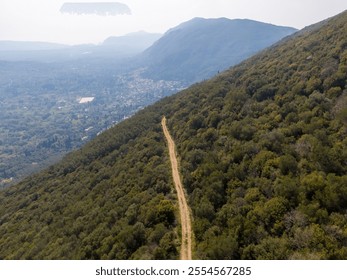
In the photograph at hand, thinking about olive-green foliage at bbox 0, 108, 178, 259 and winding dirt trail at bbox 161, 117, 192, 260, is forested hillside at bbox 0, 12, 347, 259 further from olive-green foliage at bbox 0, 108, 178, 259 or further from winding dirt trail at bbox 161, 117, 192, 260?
winding dirt trail at bbox 161, 117, 192, 260

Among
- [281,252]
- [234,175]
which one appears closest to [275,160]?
[234,175]

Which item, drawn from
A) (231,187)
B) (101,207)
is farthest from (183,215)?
(101,207)

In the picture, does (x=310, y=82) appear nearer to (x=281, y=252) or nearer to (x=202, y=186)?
(x=202, y=186)

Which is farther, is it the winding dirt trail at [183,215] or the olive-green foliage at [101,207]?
the olive-green foliage at [101,207]

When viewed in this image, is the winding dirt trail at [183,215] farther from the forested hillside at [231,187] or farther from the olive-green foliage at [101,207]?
the olive-green foliage at [101,207]

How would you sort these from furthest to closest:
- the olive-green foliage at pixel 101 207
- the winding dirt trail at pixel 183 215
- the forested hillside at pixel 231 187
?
the olive-green foliage at pixel 101 207 → the winding dirt trail at pixel 183 215 → the forested hillside at pixel 231 187

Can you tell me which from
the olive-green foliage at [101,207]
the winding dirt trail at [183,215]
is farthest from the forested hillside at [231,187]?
the winding dirt trail at [183,215]

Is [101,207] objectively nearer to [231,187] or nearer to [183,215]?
[183,215]

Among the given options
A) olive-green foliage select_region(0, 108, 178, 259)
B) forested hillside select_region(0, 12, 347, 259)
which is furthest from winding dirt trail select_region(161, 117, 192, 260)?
olive-green foliage select_region(0, 108, 178, 259)

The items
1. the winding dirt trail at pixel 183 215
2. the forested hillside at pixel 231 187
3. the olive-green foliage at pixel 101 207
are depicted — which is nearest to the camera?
the forested hillside at pixel 231 187
